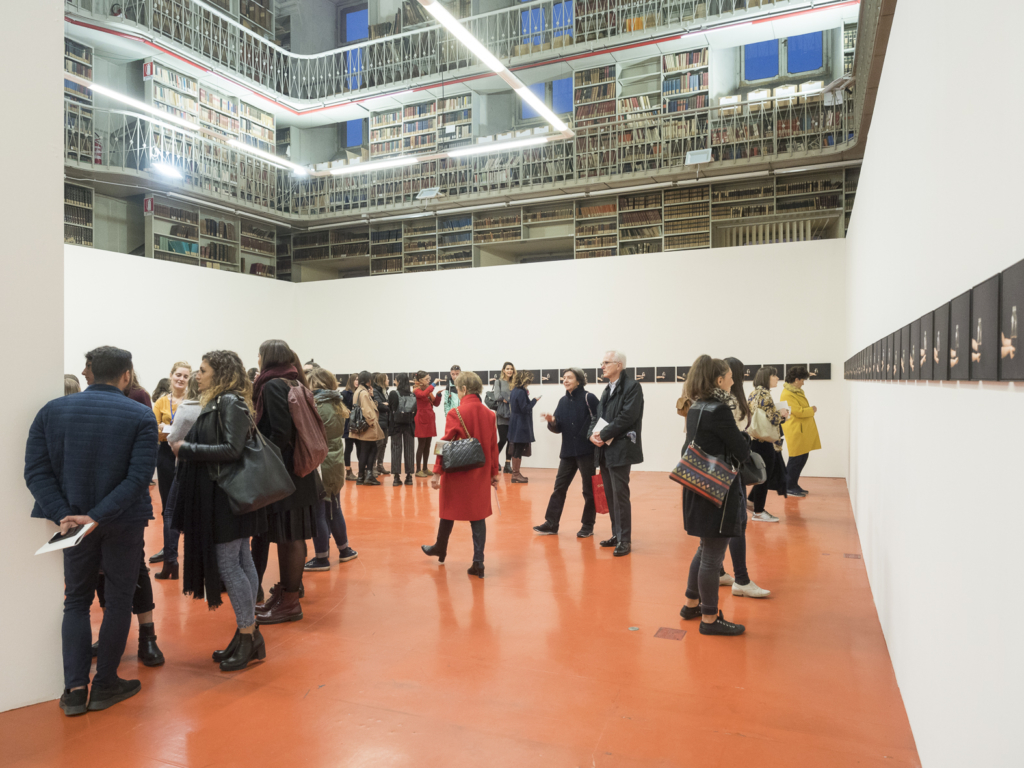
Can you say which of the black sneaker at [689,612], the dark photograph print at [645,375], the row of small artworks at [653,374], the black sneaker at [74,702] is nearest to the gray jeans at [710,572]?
the black sneaker at [689,612]

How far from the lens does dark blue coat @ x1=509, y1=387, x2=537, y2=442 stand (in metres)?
9.05

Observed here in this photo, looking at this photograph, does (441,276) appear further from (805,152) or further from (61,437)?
(61,437)

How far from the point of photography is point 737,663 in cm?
325

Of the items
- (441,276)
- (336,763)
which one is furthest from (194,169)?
(336,763)

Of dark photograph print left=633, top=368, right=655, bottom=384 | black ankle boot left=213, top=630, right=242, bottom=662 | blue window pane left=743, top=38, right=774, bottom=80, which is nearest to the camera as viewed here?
black ankle boot left=213, top=630, right=242, bottom=662

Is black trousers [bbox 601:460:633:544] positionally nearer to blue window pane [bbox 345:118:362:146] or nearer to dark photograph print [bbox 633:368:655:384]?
dark photograph print [bbox 633:368:655:384]

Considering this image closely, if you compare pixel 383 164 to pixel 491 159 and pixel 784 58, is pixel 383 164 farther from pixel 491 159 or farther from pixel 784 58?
pixel 784 58

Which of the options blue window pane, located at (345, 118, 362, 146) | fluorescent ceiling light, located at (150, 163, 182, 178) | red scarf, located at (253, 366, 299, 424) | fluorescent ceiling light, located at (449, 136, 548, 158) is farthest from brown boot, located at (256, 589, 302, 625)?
blue window pane, located at (345, 118, 362, 146)

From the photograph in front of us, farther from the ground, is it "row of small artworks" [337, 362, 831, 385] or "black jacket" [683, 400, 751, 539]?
"row of small artworks" [337, 362, 831, 385]

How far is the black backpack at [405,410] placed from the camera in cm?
911

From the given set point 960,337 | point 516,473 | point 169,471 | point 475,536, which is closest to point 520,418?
point 516,473

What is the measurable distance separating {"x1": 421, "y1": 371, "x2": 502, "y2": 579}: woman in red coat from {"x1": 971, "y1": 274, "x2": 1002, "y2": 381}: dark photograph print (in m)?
3.33

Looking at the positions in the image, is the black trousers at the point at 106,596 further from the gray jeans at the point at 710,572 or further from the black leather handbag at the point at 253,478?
the gray jeans at the point at 710,572

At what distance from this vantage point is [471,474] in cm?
468
